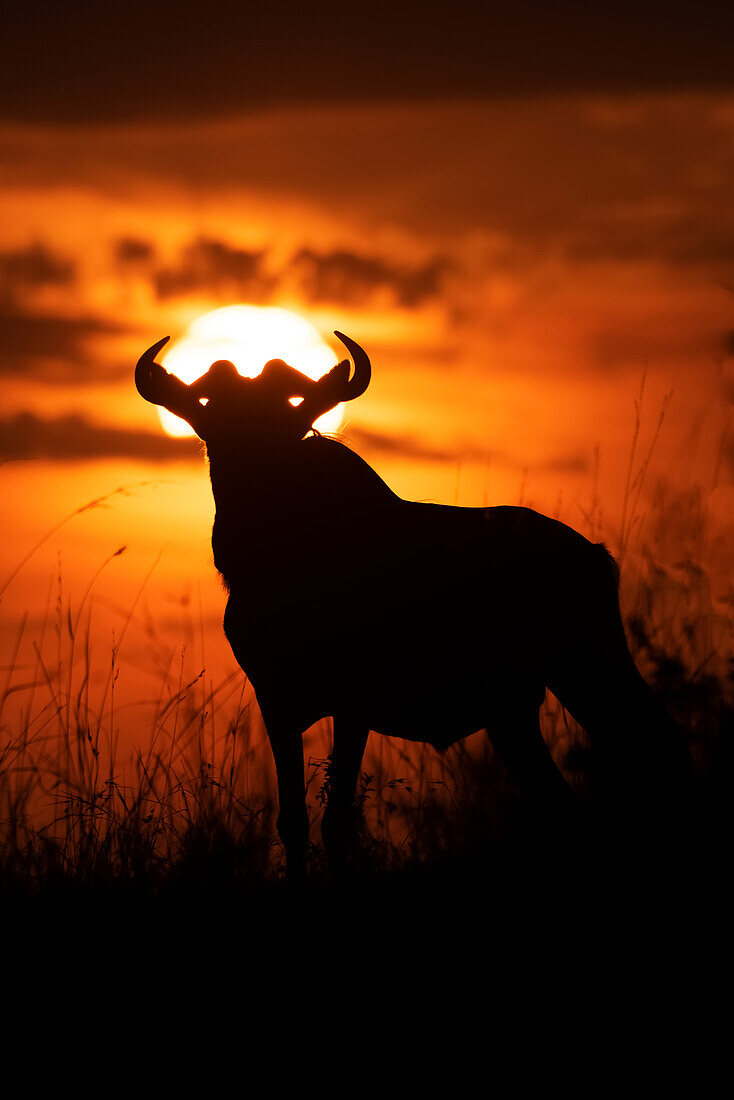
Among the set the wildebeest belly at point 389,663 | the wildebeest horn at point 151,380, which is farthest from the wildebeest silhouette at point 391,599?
the wildebeest horn at point 151,380

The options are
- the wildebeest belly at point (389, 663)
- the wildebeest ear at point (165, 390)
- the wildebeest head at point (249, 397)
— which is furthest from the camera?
the wildebeest ear at point (165, 390)

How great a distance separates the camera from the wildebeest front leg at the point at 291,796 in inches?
168

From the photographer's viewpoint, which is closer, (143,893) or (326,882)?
(143,893)

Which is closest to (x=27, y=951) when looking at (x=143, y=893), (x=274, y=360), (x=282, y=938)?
(x=143, y=893)

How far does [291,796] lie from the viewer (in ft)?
14.4

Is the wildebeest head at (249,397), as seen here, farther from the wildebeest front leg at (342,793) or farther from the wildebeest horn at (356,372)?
the wildebeest front leg at (342,793)

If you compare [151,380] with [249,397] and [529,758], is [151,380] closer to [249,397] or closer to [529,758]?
[249,397]

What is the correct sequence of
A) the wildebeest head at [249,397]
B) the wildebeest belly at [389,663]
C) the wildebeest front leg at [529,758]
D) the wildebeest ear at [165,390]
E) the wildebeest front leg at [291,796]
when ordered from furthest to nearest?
1. the wildebeest ear at [165,390]
2. the wildebeest head at [249,397]
3. the wildebeest front leg at [529,758]
4. the wildebeest belly at [389,663]
5. the wildebeest front leg at [291,796]

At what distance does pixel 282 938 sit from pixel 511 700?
159 centimetres

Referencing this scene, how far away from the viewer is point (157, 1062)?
9.57ft

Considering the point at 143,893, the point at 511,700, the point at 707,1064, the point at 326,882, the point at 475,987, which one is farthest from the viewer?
the point at 511,700

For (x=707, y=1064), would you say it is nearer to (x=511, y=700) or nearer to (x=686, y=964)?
(x=686, y=964)

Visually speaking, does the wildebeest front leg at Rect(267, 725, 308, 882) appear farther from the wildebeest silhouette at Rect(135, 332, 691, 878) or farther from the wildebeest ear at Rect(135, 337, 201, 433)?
the wildebeest ear at Rect(135, 337, 201, 433)

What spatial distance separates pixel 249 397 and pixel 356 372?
1.98 feet
